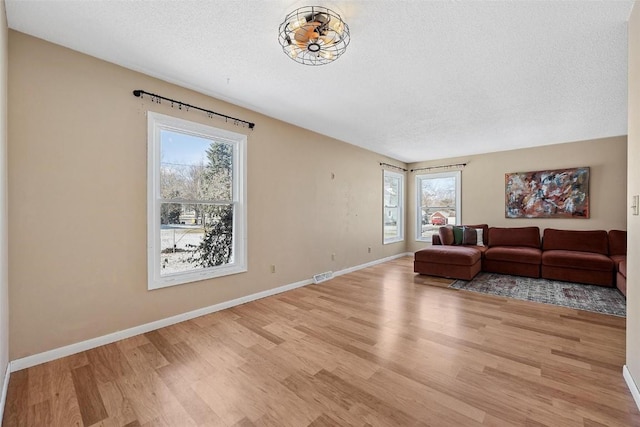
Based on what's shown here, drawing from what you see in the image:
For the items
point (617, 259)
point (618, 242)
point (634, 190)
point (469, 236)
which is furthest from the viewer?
point (469, 236)

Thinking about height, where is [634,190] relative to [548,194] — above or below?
below

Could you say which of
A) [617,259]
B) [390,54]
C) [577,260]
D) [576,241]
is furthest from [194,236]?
[576,241]

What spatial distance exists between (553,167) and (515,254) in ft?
6.33

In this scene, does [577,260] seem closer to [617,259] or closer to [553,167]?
[617,259]

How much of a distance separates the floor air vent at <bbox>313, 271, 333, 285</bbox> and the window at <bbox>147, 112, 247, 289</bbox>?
4.46 feet

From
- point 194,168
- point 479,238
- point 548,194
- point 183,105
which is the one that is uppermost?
point 183,105

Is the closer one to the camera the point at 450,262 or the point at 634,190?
the point at 634,190

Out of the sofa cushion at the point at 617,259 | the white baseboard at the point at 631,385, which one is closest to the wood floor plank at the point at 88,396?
the white baseboard at the point at 631,385

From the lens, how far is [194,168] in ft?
10.3

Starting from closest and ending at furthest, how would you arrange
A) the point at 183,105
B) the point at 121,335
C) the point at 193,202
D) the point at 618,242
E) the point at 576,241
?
the point at 121,335
the point at 183,105
the point at 193,202
the point at 618,242
the point at 576,241

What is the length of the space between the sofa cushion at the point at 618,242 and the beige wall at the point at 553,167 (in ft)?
1.34

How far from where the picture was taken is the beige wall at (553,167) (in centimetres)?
466

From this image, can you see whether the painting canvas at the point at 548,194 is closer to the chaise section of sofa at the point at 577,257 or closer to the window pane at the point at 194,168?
the chaise section of sofa at the point at 577,257

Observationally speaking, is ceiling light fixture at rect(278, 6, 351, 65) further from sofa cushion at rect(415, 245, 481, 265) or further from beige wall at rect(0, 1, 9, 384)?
sofa cushion at rect(415, 245, 481, 265)
